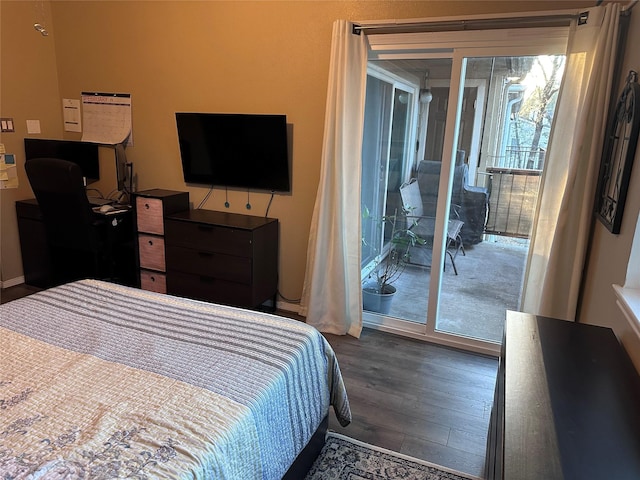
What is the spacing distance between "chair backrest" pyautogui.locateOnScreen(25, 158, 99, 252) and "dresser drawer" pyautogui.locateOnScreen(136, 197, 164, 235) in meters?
0.34

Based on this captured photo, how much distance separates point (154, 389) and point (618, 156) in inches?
82.8

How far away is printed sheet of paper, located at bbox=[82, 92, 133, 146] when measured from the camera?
373cm

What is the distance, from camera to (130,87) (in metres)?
3.66

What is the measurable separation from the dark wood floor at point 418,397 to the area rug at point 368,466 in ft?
0.18

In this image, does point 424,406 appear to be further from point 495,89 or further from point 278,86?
point 278,86

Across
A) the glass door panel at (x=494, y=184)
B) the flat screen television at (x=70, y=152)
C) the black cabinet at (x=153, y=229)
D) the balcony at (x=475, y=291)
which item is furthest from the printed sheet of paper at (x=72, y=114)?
the glass door panel at (x=494, y=184)

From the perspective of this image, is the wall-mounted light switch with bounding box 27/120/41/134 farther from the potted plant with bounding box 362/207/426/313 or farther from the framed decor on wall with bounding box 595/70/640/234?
the framed decor on wall with bounding box 595/70/640/234

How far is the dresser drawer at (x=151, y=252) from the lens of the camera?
11.2ft

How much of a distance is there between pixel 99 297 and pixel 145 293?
20 centimetres

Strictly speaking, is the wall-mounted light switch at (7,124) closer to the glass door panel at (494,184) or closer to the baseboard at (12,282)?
the baseboard at (12,282)

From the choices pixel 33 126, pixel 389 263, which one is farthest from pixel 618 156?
pixel 33 126

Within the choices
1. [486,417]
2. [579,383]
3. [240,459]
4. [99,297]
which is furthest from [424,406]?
[99,297]

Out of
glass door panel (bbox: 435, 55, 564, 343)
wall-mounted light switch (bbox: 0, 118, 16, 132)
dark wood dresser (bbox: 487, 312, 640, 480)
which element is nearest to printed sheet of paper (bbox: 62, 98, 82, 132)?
wall-mounted light switch (bbox: 0, 118, 16, 132)

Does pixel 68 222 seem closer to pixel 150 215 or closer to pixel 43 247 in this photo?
pixel 150 215
